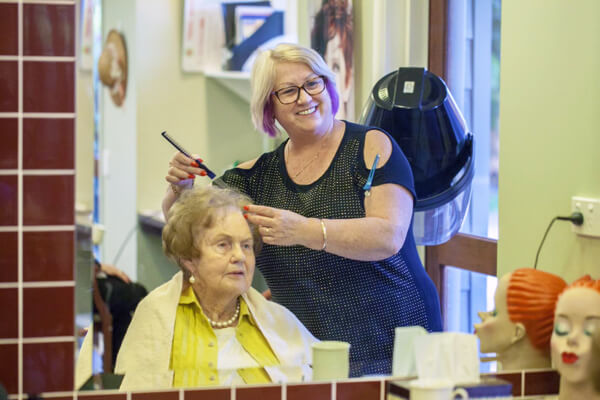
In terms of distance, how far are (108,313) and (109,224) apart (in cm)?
18

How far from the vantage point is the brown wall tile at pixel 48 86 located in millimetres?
1489

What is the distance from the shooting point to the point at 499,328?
1.68 m

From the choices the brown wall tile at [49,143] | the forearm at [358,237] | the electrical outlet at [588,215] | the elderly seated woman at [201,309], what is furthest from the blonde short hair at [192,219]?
the electrical outlet at [588,215]

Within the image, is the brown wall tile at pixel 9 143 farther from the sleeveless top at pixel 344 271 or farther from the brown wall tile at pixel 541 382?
the brown wall tile at pixel 541 382

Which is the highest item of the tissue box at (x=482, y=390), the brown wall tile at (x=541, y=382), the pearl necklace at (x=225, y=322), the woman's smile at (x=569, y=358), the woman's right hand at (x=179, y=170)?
the woman's right hand at (x=179, y=170)

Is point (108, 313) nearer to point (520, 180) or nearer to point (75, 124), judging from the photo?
point (75, 124)

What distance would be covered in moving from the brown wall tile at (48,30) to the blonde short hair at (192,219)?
0.36 m

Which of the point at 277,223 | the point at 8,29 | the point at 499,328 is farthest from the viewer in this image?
the point at 499,328

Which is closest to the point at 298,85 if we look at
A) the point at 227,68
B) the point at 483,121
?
the point at 227,68

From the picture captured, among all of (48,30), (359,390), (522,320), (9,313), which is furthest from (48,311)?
(522,320)

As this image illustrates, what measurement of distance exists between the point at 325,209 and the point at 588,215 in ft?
1.97

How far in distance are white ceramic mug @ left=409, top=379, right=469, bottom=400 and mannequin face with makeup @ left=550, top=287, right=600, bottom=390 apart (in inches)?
8.7

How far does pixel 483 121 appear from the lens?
68.3 inches

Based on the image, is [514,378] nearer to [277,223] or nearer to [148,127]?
[277,223]
